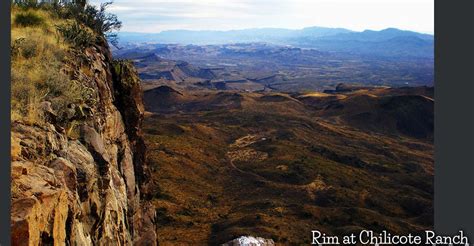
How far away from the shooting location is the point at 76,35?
1291cm

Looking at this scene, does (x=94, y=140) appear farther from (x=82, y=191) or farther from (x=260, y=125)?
(x=260, y=125)

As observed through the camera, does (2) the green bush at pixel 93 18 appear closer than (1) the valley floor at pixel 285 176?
Yes

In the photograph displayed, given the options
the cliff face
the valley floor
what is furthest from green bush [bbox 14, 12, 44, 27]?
the valley floor

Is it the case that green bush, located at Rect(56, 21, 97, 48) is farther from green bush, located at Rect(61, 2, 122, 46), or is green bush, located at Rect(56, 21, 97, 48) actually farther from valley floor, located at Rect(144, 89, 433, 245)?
valley floor, located at Rect(144, 89, 433, 245)

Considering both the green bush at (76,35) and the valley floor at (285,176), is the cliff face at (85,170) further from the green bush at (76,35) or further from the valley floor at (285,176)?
the valley floor at (285,176)

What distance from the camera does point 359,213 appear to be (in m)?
34.0

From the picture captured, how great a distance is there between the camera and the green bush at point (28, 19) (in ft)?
41.1

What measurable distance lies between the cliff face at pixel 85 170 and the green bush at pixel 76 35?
363 mm

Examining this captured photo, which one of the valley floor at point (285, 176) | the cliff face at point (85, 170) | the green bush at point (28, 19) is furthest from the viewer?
the valley floor at point (285, 176)

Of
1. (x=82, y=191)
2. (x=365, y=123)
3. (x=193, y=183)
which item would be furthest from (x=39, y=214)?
(x=365, y=123)

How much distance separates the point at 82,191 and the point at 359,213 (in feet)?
94.8

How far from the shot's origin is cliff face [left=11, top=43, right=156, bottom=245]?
6.38 meters

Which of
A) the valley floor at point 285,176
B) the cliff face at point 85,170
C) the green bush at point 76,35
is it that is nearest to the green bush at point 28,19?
the green bush at point 76,35

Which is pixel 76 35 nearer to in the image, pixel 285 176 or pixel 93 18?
pixel 93 18
